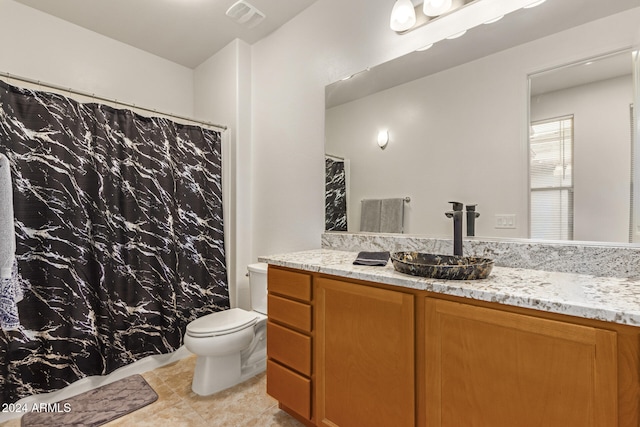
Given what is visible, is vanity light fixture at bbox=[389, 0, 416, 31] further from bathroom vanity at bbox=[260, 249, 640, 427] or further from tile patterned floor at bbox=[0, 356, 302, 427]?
tile patterned floor at bbox=[0, 356, 302, 427]

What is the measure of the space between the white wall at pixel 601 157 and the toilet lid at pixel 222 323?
1826mm

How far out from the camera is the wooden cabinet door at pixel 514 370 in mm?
799

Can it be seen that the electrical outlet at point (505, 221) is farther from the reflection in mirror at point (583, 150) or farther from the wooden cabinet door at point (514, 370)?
the wooden cabinet door at point (514, 370)

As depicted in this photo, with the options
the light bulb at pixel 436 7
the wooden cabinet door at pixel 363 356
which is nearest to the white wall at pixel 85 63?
the light bulb at pixel 436 7

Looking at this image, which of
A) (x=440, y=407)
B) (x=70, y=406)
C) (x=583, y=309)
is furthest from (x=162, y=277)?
(x=583, y=309)

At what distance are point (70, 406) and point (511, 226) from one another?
101 inches

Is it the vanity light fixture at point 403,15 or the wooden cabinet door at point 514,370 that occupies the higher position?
the vanity light fixture at point 403,15

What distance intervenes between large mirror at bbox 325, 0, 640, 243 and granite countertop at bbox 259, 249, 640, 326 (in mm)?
226

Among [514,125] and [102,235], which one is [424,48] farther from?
[102,235]

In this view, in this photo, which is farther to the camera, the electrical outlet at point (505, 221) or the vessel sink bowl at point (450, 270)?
the electrical outlet at point (505, 221)

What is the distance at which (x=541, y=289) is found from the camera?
3.23ft

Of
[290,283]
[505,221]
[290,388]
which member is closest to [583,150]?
[505,221]

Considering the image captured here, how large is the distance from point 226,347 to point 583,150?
207 centimetres

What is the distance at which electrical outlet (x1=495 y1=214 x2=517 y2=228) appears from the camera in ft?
4.54
